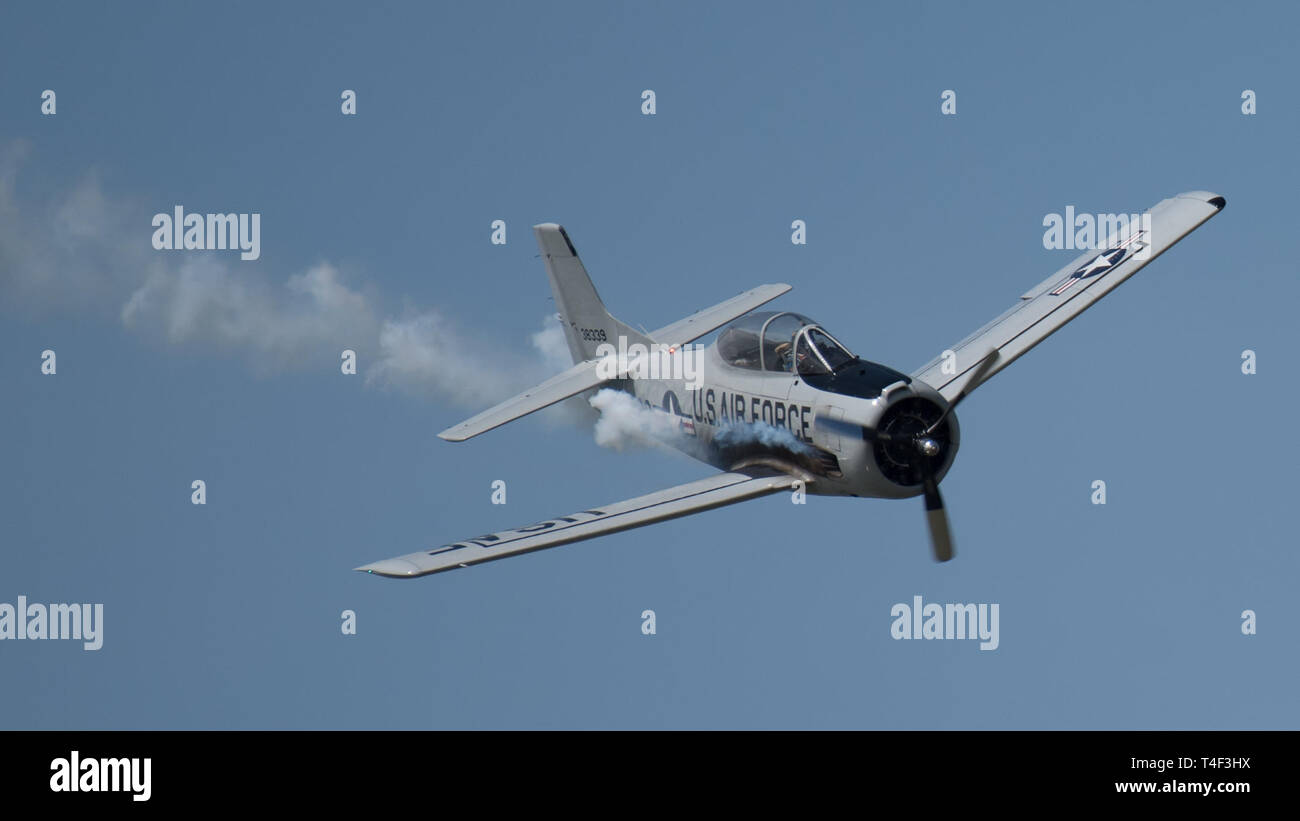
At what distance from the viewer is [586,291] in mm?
36812

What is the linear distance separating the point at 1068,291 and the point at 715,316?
21.6 ft

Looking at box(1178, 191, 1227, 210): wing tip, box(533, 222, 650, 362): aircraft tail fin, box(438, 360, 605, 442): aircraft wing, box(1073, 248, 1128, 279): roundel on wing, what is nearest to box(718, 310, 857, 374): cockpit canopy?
box(438, 360, 605, 442): aircraft wing

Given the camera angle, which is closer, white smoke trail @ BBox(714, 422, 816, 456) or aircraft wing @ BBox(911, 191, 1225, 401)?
white smoke trail @ BBox(714, 422, 816, 456)

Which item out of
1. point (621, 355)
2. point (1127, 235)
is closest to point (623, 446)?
point (621, 355)

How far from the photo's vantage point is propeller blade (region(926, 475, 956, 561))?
96.1 ft

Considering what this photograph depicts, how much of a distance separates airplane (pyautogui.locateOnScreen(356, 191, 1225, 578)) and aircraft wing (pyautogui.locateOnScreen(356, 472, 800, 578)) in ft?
0.08

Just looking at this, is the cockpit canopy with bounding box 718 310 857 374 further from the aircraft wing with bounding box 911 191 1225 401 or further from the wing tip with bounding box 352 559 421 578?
the wing tip with bounding box 352 559 421 578

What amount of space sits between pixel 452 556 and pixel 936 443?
7299 mm

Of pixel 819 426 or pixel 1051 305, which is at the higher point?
pixel 1051 305

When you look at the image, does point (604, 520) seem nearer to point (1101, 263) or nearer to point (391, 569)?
point (391, 569)

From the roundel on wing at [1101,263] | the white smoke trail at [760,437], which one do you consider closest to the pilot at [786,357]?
the white smoke trail at [760,437]

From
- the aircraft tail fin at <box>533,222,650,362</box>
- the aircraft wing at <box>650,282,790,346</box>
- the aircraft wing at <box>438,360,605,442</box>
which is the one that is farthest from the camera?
the aircraft tail fin at <box>533,222,650,362</box>

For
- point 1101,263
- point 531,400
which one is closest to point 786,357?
point 531,400

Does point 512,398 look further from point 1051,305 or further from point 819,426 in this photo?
point 1051,305
